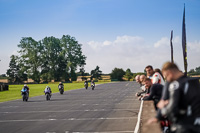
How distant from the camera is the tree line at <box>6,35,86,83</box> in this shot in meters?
120

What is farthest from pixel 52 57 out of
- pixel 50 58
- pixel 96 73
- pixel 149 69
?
pixel 149 69

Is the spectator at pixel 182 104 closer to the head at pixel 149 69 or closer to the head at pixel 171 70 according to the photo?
the head at pixel 171 70

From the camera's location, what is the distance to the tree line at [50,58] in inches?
4744

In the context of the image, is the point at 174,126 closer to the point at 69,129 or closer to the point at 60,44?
the point at 69,129

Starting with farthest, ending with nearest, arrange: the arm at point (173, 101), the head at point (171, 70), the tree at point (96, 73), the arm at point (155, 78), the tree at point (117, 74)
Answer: the tree at point (96, 73) < the tree at point (117, 74) < the arm at point (155, 78) < the head at point (171, 70) < the arm at point (173, 101)

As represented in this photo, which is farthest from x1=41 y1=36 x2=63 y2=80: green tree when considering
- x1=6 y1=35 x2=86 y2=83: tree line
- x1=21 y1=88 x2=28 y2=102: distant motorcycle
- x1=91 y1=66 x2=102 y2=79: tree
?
x1=21 y1=88 x2=28 y2=102: distant motorcycle

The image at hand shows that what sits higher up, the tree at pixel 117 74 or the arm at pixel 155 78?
the tree at pixel 117 74

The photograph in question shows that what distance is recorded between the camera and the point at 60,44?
12475cm

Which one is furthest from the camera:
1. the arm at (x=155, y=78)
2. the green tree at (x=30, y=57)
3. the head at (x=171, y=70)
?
the green tree at (x=30, y=57)

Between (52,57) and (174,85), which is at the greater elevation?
(52,57)

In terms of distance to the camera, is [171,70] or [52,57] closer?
[171,70]

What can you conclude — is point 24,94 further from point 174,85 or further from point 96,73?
point 96,73

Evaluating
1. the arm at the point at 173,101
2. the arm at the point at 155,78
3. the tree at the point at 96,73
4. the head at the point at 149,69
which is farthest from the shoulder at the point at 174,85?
the tree at the point at 96,73

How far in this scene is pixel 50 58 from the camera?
419 feet
